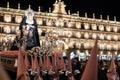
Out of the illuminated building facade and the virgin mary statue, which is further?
the illuminated building facade

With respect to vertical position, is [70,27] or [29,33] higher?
[70,27]

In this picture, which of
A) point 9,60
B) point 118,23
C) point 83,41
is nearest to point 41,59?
point 9,60

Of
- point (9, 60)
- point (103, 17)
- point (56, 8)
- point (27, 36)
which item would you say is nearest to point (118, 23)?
point (103, 17)

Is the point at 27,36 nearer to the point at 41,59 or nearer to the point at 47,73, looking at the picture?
the point at 41,59

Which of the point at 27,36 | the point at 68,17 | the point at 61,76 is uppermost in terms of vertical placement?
the point at 68,17

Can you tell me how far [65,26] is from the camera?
256ft

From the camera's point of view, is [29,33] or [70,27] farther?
[70,27]

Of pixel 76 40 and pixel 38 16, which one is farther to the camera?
pixel 76 40

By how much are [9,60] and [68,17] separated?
5992 centimetres

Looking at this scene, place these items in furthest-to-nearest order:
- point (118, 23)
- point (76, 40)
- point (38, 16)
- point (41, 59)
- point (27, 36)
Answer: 1. point (118, 23)
2. point (76, 40)
3. point (38, 16)
4. point (27, 36)
5. point (41, 59)

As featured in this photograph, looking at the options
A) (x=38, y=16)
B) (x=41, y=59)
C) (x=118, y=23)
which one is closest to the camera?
(x=41, y=59)

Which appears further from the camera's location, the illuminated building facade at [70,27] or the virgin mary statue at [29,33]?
the illuminated building facade at [70,27]

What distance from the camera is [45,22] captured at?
7506 centimetres

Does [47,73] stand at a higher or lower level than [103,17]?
lower
